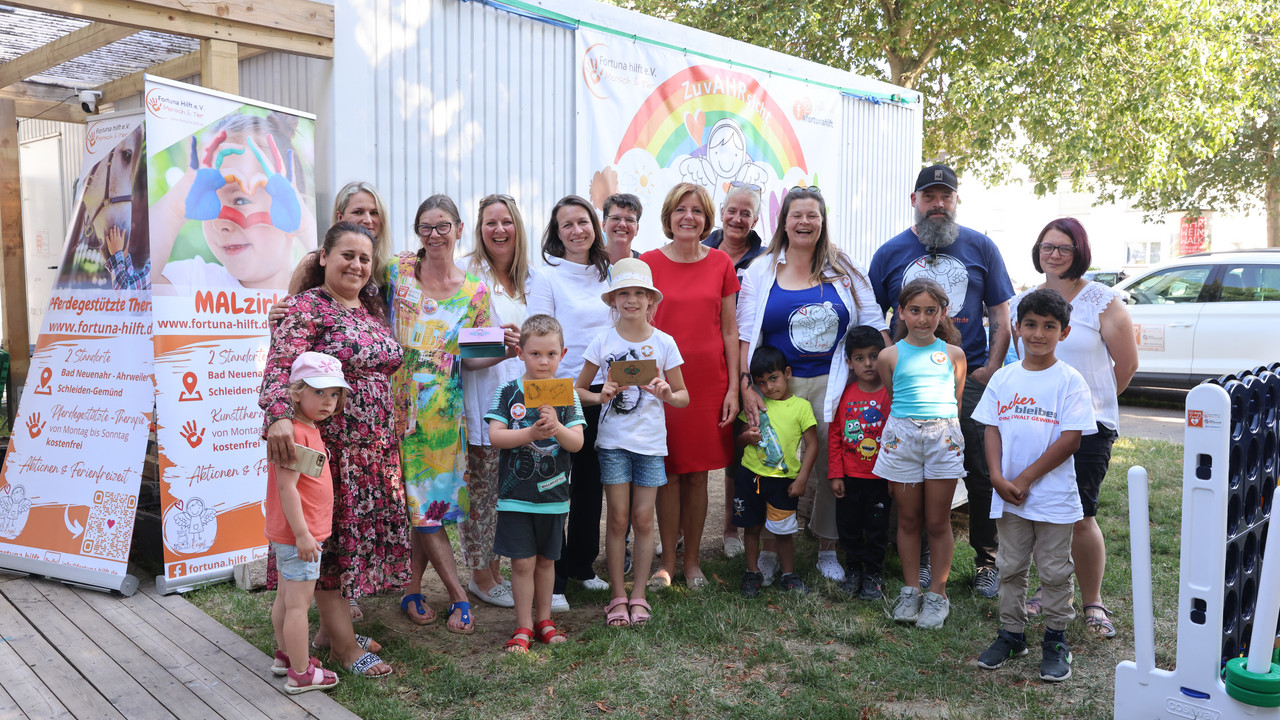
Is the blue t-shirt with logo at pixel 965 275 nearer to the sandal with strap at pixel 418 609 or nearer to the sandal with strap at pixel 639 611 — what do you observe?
the sandal with strap at pixel 639 611

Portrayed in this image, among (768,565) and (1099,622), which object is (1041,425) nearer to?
(1099,622)

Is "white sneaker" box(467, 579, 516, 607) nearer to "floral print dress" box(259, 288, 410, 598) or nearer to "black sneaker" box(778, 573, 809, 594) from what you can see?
"floral print dress" box(259, 288, 410, 598)

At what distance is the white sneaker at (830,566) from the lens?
4.41 m

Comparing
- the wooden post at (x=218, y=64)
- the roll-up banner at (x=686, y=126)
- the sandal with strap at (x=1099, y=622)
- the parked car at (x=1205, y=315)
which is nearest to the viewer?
the sandal with strap at (x=1099, y=622)

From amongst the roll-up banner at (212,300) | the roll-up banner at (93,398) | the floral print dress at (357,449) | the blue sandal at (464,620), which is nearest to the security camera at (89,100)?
the roll-up banner at (93,398)

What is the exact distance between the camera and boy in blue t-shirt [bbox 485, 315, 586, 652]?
11.4ft

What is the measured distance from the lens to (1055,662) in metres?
3.31

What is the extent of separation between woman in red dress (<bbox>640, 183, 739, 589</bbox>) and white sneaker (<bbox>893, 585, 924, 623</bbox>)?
3.27 feet

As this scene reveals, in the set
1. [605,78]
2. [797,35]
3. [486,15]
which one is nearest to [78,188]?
[486,15]

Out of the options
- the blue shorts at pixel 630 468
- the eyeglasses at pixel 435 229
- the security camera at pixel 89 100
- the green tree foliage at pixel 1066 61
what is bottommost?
the blue shorts at pixel 630 468

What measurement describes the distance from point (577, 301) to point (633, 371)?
2.05ft

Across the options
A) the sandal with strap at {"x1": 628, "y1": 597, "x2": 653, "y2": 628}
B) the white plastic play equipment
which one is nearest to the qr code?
the sandal with strap at {"x1": 628, "y1": 597, "x2": 653, "y2": 628}

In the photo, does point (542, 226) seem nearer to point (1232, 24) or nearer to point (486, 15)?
point (486, 15)

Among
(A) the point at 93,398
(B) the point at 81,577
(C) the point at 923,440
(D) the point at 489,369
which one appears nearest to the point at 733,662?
(C) the point at 923,440
